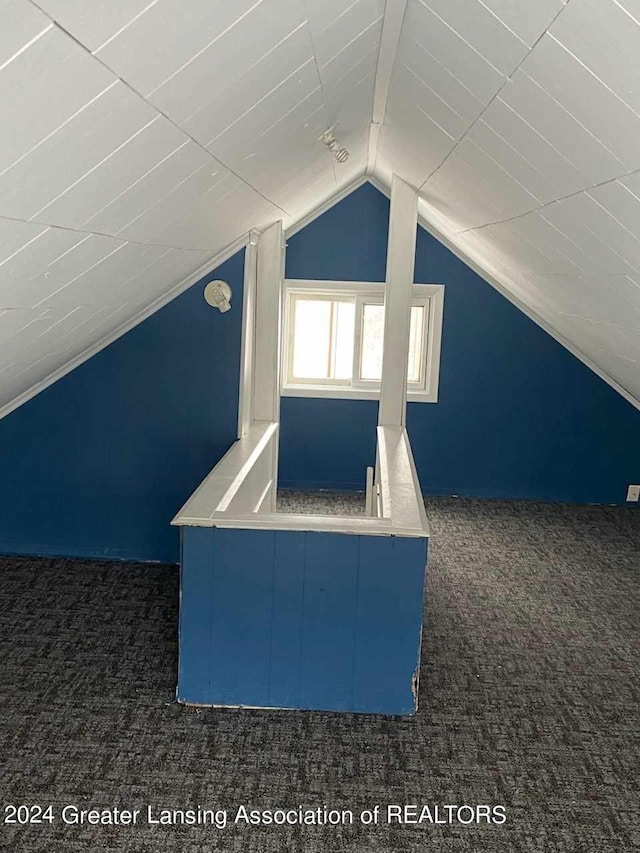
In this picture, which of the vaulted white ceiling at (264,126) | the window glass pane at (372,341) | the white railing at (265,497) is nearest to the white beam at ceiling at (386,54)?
the vaulted white ceiling at (264,126)

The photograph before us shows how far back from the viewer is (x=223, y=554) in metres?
2.77

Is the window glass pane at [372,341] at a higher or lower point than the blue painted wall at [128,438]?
higher

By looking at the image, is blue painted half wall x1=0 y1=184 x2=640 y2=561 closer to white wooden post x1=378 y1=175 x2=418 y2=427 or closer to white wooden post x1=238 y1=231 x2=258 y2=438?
white wooden post x1=378 y1=175 x2=418 y2=427

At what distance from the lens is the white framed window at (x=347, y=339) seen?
5961 millimetres

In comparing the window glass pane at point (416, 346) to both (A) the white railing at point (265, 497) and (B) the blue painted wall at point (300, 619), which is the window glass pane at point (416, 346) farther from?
(B) the blue painted wall at point (300, 619)

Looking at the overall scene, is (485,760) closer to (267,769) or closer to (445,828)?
(445,828)

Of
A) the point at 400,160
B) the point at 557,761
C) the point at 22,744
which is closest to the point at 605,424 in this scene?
the point at 400,160

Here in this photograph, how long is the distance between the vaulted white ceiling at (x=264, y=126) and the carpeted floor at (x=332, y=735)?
1.17 m

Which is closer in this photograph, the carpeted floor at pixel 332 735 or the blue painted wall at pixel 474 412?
the carpeted floor at pixel 332 735

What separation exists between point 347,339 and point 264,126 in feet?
13.5

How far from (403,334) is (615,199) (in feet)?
9.04

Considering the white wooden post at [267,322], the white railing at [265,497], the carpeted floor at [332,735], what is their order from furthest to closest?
the white wooden post at [267,322] → the white railing at [265,497] → the carpeted floor at [332,735]

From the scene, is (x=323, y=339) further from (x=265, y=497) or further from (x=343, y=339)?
(x=265, y=497)

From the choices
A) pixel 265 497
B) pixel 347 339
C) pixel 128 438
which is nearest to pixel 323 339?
pixel 347 339
